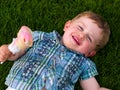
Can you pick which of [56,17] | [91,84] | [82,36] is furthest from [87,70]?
[56,17]

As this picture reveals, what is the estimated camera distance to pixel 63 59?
3.10m

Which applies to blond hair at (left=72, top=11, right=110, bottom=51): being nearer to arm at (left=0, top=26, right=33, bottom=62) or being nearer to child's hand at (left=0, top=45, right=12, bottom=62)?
arm at (left=0, top=26, right=33, bottom=62)

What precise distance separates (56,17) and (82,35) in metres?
0.54

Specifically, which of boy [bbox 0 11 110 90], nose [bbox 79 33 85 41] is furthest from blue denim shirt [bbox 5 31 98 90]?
nose [bbox 79 33 85 41]

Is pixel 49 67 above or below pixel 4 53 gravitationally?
below

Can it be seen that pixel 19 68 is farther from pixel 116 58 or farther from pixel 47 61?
pixel 116 58

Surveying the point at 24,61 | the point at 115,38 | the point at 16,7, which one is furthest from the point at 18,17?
the point at 115,38

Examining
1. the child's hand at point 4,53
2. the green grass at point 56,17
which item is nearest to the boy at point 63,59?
the child's hand at point 4,53

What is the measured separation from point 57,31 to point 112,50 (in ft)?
1.46

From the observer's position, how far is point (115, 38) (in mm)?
3443

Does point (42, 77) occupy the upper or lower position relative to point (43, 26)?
lower

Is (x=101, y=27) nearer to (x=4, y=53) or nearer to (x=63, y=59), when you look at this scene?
(x=63, y=59)

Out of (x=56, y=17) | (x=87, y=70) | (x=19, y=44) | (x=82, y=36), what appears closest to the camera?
(x=19, y=44)

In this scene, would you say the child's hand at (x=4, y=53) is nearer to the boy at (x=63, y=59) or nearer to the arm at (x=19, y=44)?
the arm at (x=19, y=44)
